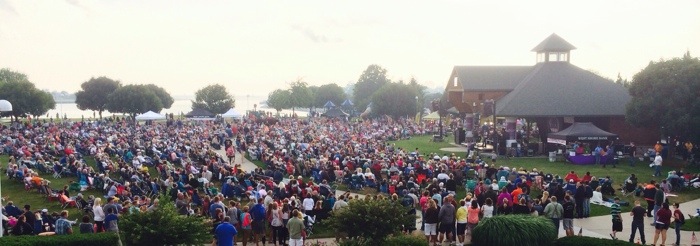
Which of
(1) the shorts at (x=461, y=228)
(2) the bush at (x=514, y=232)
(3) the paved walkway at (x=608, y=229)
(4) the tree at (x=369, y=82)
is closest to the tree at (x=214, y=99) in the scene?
(4) the tree at (x=369, y=82)

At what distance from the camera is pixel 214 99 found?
8881cm

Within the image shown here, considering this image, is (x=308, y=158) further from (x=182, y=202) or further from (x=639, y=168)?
(x=639, y=168)

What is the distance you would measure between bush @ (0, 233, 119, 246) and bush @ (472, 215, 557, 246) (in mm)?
8712

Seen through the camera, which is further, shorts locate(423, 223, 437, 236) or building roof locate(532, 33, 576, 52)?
building roof locate(532, 33, 576, 52)

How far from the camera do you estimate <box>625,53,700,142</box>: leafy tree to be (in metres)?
32.2

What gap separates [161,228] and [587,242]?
9382 mm

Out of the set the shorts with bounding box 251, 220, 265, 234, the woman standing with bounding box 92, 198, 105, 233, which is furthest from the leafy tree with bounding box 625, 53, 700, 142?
the woman standing with bounding box 92, 198, 105, 233

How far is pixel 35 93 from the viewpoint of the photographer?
77125 mm

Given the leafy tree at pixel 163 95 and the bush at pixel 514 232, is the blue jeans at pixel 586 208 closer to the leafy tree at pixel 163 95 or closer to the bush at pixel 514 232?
the bush at pixel 514 232

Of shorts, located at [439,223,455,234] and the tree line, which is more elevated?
the tree line

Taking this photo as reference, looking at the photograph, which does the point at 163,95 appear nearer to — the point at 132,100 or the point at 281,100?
the point at 132,100

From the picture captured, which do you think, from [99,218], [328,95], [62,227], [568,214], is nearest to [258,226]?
[99,218]

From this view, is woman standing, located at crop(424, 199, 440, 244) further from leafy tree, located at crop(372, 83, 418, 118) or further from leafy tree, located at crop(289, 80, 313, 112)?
leafy tree, located at crop(289, 80, 313, 112)

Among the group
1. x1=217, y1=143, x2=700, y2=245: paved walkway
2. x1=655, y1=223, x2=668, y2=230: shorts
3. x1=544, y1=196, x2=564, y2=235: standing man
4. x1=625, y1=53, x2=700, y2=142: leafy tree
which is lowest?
x1=217, y1=143, x2=700, y2=245: paved walkway
